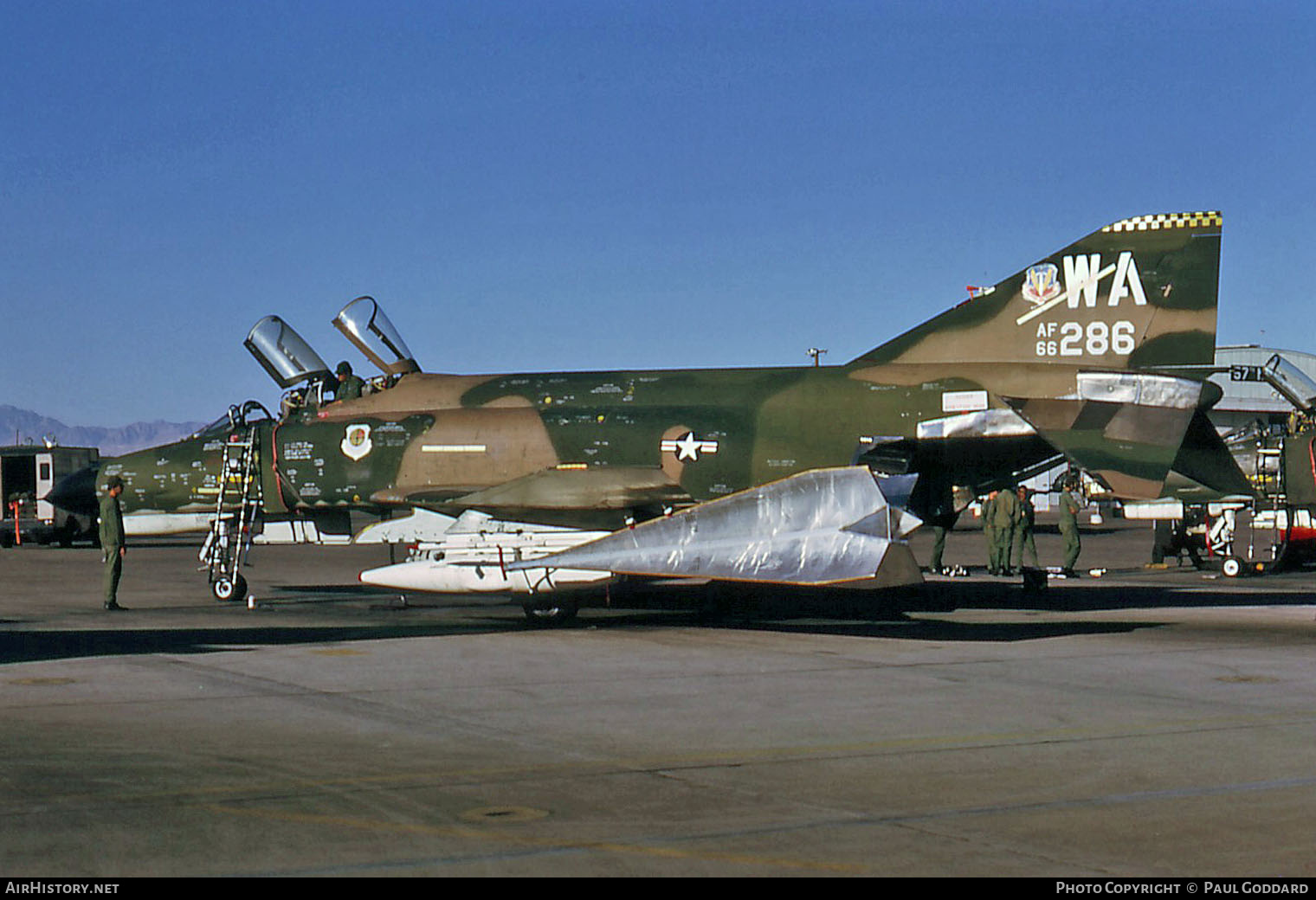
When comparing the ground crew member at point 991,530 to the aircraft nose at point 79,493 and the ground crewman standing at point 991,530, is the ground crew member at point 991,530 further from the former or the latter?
the aircraft nose at point 79,493

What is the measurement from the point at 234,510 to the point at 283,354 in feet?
7.38

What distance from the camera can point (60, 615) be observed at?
55.1ft

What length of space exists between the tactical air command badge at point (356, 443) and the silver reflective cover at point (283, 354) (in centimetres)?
146

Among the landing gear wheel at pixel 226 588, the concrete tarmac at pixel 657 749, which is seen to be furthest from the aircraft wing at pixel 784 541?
the landing gear wheel at pixel 226 588

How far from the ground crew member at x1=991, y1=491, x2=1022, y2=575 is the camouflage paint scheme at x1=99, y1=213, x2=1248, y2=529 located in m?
7.51

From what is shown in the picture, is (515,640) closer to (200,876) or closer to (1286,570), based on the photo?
(200,876)

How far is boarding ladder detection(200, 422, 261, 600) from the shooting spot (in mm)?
18469

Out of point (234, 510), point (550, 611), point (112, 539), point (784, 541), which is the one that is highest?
point (234, 510)

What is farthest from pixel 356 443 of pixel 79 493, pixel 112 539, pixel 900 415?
pixel 900 415

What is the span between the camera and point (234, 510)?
61.6 ft

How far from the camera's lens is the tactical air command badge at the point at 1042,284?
1636 cm

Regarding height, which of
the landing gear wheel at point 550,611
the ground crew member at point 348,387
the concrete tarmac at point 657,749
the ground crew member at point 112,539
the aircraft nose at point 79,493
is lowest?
the concrete tarmac at point 657,749

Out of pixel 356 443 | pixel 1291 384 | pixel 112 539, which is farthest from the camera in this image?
pixel 1291 384

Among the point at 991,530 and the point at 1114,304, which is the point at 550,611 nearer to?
the point at 1114,304
